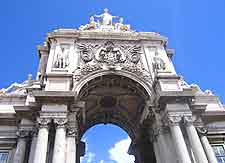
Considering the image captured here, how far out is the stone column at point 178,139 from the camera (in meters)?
14.4

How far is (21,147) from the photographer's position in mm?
15578

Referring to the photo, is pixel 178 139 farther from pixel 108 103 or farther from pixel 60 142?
pixel 108 103

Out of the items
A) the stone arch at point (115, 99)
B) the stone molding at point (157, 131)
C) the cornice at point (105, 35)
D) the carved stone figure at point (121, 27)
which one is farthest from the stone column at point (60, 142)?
the carved stone figure at point (121, 27)

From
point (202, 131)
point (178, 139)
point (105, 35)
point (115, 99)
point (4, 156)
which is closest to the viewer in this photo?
point (178, 139)

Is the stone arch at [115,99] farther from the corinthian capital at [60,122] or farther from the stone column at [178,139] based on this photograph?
the stone column at [178,139]

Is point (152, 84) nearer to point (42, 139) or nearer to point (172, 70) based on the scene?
point (172, 70)

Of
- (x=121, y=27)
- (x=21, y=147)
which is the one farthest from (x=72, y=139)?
(x=121, y=27)

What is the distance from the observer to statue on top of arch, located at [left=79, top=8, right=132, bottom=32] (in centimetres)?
2362

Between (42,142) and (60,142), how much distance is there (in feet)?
3.00

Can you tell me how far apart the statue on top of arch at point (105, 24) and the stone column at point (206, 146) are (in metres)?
10.8

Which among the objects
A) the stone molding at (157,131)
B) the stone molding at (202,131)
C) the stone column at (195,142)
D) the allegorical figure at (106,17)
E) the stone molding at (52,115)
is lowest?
the stone column at (195,142)

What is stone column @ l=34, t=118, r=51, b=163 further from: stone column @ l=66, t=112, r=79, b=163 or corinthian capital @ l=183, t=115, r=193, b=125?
corinthian capital @ l=183, t=115, r=193, b=125

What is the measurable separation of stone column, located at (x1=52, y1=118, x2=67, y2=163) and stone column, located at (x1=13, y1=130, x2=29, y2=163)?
2.30 metres

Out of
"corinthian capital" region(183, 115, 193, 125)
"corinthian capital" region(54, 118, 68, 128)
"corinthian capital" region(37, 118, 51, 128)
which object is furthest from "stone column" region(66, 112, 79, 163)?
"corinthian capital" region(183, 115, 193, 125)
